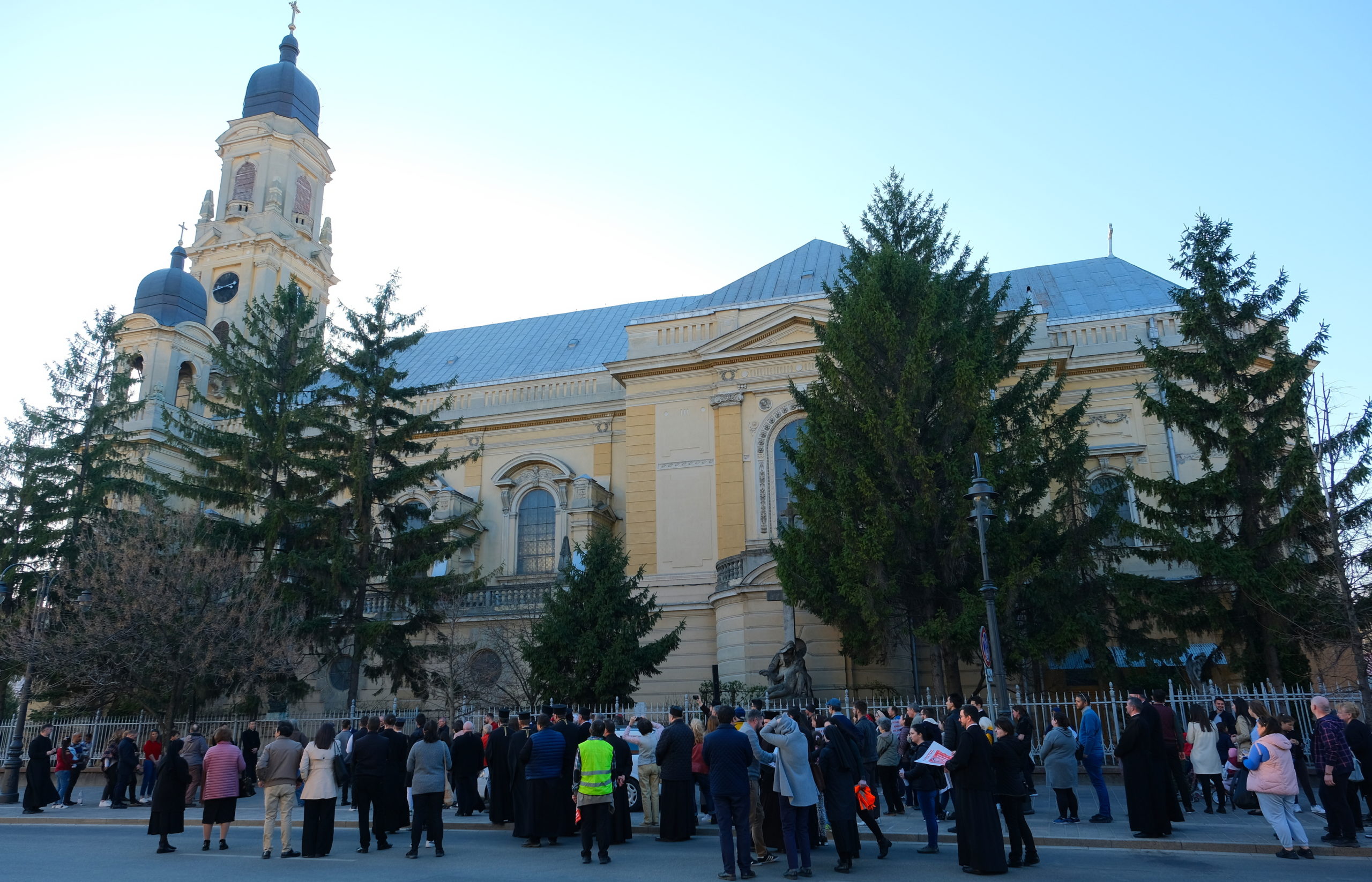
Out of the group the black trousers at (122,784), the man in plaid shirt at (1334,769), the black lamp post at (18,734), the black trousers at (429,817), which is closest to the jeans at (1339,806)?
the man in plaid shirt at (1334,769)

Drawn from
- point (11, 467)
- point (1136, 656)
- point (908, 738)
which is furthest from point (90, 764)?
point (1136, 656)

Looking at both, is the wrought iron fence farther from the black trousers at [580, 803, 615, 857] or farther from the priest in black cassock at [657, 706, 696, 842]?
the black trousers at [580, 803, 615, 857]

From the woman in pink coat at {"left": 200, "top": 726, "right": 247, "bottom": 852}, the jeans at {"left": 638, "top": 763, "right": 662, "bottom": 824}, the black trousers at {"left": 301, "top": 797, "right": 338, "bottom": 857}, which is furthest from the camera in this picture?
the jeans at {"left": 638, "top": 763, "right": 662, "bottom": 824}

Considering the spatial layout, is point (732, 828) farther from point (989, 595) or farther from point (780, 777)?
point (989, 595)

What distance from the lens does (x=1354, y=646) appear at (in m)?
15.3

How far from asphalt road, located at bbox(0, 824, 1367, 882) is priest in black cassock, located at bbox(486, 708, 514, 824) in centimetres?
97

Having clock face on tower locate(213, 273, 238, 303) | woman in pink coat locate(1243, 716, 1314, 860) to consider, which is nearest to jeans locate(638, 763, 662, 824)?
woman in pink coat locate(1243, 716, 1314, 860)

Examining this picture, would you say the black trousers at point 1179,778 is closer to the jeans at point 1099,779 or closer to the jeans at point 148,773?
the jeans at point 1099,779

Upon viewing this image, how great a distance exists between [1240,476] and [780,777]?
1486 cm

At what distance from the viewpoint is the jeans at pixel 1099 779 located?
1267 centimetres

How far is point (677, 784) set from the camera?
12141 millimetres

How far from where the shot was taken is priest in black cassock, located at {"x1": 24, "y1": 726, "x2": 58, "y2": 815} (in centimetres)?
1783

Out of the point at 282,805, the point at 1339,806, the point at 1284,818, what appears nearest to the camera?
the point at 1284,818

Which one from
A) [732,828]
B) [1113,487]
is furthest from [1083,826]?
[1113,487]
